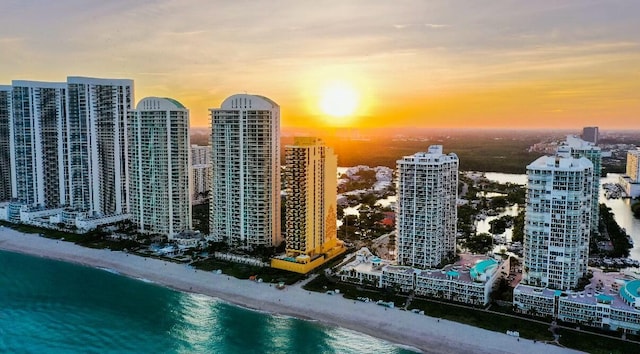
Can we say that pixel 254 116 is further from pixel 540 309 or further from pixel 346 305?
pixel 540 309

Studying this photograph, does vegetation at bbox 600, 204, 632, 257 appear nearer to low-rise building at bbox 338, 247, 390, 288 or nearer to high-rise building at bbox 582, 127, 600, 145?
low-rise building at bbox 338, 247, 390, 288

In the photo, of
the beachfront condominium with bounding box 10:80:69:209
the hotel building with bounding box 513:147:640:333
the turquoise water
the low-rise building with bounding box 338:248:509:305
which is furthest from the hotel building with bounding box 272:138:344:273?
the beachfront condominium with bounding box 10:80:69:209

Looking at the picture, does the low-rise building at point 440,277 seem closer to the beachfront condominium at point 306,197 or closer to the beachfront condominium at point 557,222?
the beachfront condominium at point 557,222

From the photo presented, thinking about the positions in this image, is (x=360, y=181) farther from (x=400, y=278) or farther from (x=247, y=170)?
(x=400, y=278)

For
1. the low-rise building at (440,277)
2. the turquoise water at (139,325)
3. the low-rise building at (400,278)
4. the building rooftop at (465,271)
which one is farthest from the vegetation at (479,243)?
the turquoise water at (139,325)

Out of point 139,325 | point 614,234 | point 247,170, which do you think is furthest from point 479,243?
point 139,325

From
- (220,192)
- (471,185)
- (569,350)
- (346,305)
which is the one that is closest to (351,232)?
(220,192)
